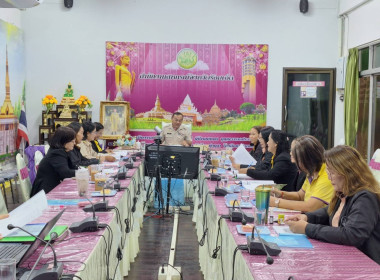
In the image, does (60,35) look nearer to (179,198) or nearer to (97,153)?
(97,153)

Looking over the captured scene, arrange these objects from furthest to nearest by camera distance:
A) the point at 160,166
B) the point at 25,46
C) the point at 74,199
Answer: the point at 25,46
the point at 160,166
the point at 74,199

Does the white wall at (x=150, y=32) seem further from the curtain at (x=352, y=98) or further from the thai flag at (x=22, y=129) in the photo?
the curtain at (x=352, y=98)

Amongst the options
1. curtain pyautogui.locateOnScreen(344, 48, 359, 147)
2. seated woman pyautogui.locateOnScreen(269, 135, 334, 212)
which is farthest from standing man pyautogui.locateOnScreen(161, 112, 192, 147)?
seated woman pyautogui.locateOnScreen(269, 135, 334, 212)

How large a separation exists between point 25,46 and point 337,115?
5652mm

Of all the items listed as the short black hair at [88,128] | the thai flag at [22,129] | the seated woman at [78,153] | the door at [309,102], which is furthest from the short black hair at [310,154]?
the thai flag at [22,129]

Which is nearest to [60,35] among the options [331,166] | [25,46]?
[25,46]

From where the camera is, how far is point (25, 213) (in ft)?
6.98

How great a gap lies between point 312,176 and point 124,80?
5786 mm

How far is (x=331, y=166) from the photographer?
2.30m

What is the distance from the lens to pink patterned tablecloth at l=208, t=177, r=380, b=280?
1804mm

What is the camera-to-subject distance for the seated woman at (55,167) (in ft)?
13.8

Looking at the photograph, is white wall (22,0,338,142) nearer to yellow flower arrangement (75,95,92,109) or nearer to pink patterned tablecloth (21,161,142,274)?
yellow flower arrangement (75,95,92,109)

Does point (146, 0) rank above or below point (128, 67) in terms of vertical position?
above

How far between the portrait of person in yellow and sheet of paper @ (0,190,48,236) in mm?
6251
